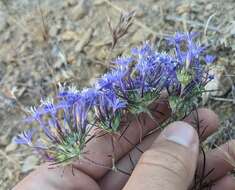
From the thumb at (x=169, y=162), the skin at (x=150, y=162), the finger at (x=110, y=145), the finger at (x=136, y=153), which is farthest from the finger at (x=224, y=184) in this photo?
the thumb at (x=169, y=162)

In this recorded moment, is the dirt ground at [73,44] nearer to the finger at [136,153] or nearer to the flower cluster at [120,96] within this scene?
the finger at [136,153]

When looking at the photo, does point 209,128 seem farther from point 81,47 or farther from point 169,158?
point 81,47

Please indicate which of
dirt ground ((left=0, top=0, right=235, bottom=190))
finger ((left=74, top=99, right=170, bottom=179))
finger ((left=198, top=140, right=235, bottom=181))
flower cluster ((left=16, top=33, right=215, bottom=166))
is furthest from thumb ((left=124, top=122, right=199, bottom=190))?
dirt ground ((left=0, top=0, right=235, bottom=190))

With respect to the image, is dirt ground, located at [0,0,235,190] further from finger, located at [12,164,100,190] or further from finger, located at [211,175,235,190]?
finger, located at [12,164,100,190]

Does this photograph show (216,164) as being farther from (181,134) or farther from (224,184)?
(181,134)

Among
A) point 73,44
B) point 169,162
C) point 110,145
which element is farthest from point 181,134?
point 73,44

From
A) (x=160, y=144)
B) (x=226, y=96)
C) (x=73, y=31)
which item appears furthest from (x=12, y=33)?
(x=160, y=144)

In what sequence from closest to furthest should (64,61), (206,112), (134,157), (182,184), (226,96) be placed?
(182,184) < (206,112) < (134,157) < (226,96) < (64,61)
